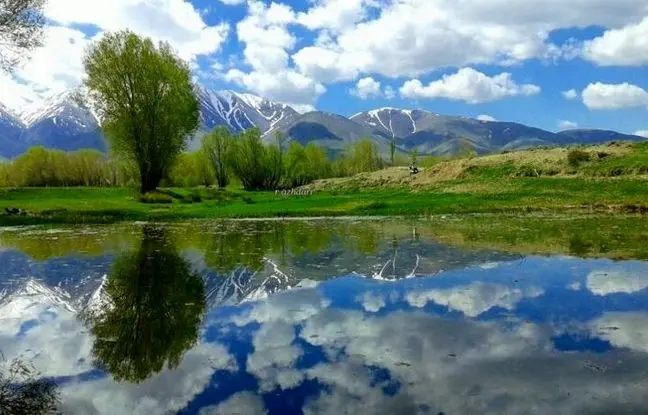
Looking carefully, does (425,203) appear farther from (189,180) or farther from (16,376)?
(189,180)

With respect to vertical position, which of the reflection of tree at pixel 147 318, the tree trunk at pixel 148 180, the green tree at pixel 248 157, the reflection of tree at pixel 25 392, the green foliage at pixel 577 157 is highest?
the green tree at pixel 248 157

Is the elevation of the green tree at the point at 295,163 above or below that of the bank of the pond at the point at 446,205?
above

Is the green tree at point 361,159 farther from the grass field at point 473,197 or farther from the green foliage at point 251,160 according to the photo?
the grass field at point 473,197

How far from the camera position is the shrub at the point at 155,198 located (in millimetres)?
63000

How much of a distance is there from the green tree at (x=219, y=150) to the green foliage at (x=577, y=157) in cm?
8917

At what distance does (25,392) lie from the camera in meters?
8.63

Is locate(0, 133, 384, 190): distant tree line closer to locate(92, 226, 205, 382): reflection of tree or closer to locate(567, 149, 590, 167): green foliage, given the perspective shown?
locate(567, 149, 590, 167): green foliage

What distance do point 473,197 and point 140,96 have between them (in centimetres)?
3763

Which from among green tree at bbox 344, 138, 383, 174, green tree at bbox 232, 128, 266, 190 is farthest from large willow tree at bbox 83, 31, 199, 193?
green tree at bbox 344, 138, 383, 174

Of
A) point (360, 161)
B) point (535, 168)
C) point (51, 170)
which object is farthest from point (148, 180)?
point (360, 161)

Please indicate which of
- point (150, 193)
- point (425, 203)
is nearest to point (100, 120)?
point (150, 193)

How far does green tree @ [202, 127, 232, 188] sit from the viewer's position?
136 metres

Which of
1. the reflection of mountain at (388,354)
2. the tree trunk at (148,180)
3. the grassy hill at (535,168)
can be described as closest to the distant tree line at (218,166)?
the tree trunk at (148,180)

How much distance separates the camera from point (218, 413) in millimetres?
7797
